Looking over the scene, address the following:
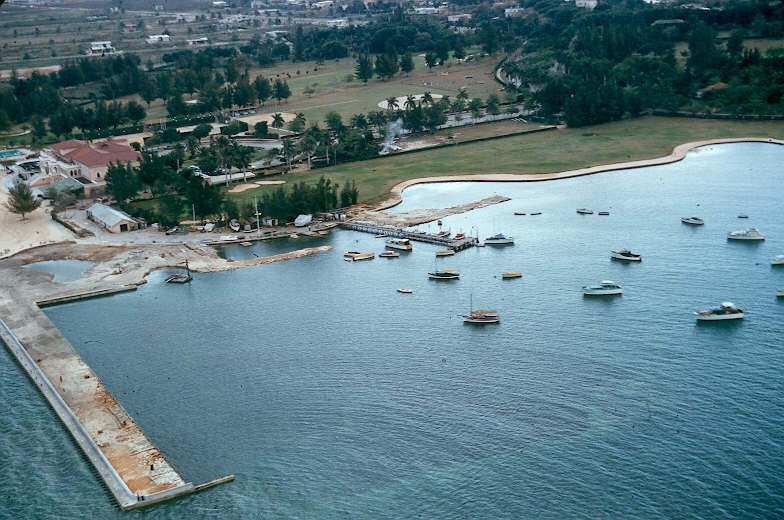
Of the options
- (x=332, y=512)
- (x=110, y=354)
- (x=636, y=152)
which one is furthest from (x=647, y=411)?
(x=636, y=152)

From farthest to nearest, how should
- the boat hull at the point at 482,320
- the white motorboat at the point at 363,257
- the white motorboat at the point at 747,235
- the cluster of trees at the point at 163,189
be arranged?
1. the cluster of trees at the point at 163,189
2. the white motorboat at the point at 363,257
3. the white motorboat at the point at 747,235
4. the boat hull at the point at 482,320

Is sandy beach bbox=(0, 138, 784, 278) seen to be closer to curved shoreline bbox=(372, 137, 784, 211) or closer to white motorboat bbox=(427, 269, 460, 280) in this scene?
curved shoreline bbox=(372, 137, 784, 211)

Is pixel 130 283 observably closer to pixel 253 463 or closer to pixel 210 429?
pixel 210 429

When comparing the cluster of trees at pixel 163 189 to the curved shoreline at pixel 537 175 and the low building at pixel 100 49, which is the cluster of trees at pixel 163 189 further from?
the low building at pixel 100 49

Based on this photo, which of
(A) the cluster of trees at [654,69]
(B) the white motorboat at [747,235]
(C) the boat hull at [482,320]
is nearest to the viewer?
(C) the boat hull at [482,320]

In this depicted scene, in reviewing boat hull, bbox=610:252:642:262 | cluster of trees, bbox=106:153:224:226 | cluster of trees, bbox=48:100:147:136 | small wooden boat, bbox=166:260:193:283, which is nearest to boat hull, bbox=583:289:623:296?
boat hull, bbox=610:252:642:262

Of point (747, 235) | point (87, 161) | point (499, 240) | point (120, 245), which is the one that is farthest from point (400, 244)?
point (87, 161)

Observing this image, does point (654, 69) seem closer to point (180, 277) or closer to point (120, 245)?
point (120, 245)

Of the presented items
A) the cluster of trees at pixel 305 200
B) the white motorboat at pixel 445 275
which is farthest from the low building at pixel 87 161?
the white motorboat at pixel 445 275
